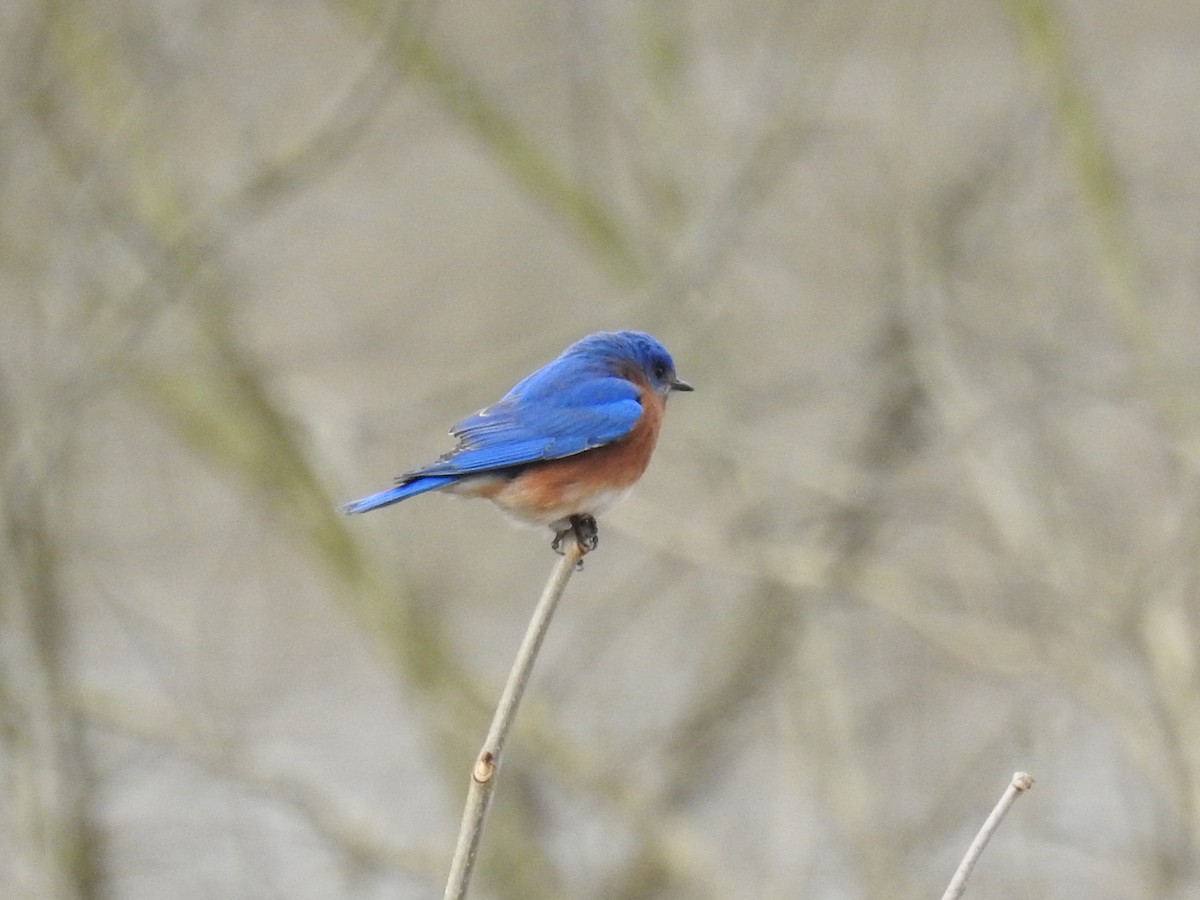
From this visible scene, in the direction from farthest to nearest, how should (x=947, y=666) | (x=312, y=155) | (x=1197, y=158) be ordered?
(x=947, y=666)
(x=1197, y=158)
(x=312, y=155)

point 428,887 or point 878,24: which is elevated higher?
point 878,24

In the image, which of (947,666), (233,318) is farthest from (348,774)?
(947,666)

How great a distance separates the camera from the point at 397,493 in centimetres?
273

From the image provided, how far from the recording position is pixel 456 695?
577 centimetres

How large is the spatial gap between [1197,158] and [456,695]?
3.14 meters

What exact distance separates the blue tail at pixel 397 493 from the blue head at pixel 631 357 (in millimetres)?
555

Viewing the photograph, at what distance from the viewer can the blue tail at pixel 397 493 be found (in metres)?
2.59

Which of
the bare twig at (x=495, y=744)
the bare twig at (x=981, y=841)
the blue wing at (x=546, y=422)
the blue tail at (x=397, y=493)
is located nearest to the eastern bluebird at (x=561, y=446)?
the blue wing at (x=546, y=422)

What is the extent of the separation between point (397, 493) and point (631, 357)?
37.3 inches

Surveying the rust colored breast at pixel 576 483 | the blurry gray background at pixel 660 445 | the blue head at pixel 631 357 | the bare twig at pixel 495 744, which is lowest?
the bare twig at pixel 495 744

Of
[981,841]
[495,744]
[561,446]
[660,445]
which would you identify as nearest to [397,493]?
[561,446]

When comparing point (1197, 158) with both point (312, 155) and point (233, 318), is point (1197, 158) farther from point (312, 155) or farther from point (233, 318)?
point (233, 318)

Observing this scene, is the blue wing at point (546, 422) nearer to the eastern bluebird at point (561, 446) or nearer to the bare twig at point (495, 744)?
the eastern bluebird at point (561, 446)

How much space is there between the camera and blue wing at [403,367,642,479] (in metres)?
3.15
